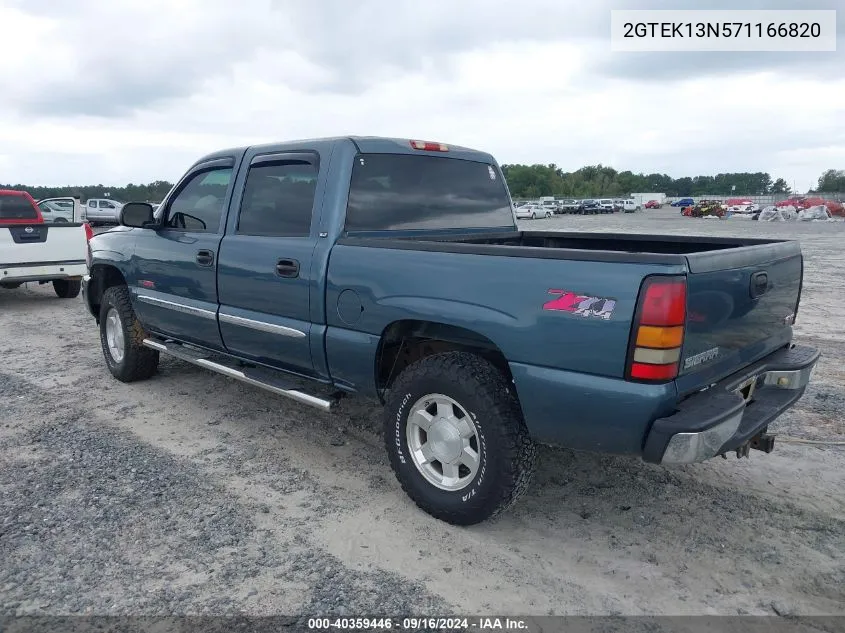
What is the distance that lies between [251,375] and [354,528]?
4.83 feet

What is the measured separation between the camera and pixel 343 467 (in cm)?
422

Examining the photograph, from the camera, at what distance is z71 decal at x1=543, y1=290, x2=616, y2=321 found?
276 cm

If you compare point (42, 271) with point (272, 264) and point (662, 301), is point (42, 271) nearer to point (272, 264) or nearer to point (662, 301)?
point (272, 264)

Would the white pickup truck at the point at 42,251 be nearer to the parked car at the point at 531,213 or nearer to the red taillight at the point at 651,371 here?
the red taillight at the point at 651,371

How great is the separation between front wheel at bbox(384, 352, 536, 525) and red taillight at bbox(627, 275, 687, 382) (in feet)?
2.31

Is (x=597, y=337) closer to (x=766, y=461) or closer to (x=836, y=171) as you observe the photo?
(x=766, y=461)

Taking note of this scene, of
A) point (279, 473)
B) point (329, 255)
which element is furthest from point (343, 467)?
point (329, 255)

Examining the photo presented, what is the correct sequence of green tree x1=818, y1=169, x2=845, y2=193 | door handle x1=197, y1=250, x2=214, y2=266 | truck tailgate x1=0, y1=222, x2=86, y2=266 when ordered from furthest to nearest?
green tree x1=818, y1=169, x2=845, y2=193 → truck tailgate x1=0, y1=222, x2=86, y2=266 → door handle x1=197, y1=250, x2=214, y2=266

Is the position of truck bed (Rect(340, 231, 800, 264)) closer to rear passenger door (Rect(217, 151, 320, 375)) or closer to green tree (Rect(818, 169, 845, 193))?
rear passenger door (Rect(217, 151, 320, 375))

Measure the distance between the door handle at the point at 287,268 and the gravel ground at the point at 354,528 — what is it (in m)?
1.21

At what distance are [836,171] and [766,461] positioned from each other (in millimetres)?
142872

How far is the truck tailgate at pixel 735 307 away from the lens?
283cm

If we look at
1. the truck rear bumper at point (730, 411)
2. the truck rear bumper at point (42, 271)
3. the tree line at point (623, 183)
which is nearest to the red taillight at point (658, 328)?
the truck rear bumper at point (730, 411)

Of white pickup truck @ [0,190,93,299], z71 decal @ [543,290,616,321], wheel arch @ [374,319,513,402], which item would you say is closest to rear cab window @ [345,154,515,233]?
wheel arch @ [374,319,513,402]
